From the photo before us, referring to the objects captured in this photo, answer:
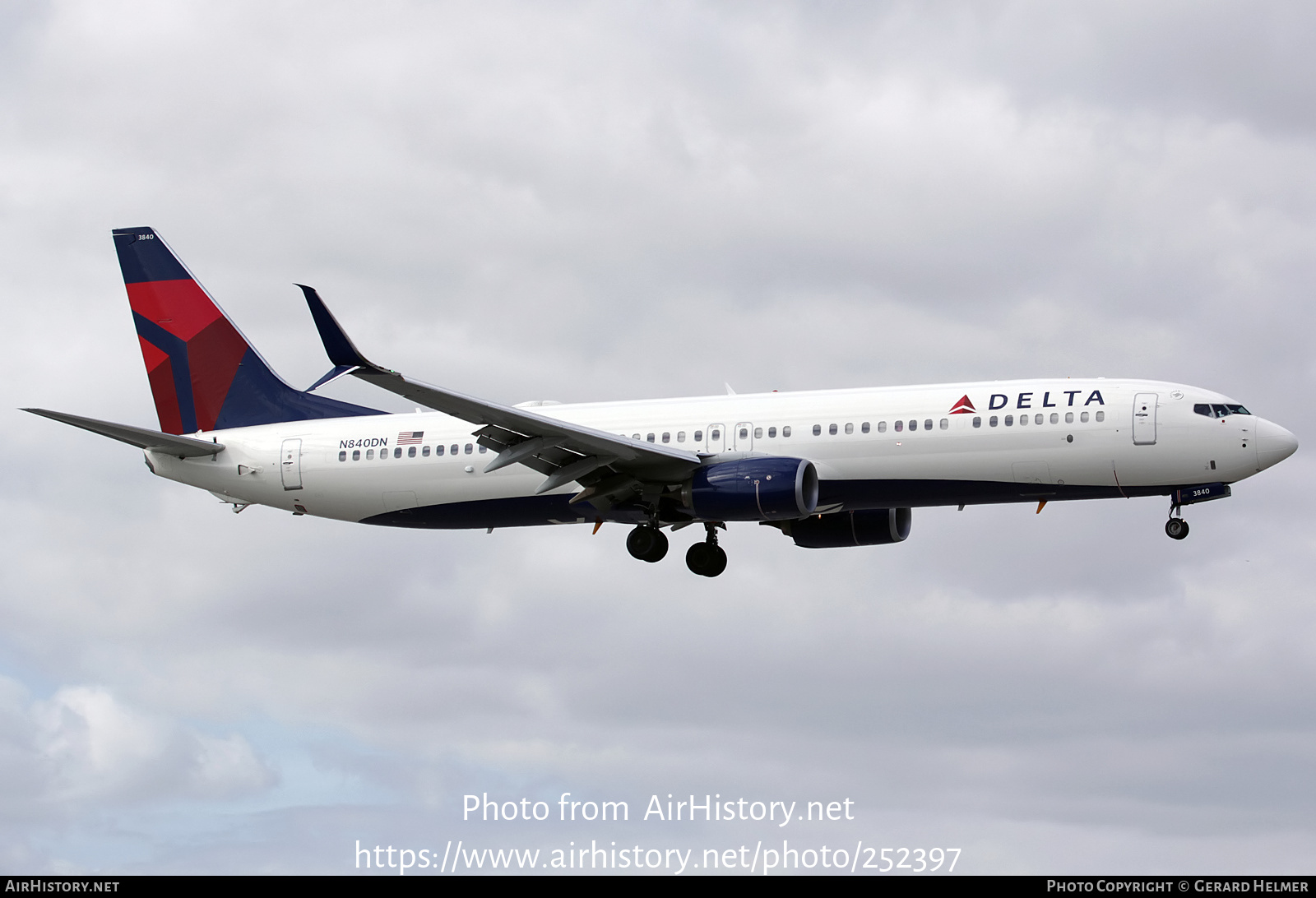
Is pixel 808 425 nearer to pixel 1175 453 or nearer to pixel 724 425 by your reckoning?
pixel 724 425

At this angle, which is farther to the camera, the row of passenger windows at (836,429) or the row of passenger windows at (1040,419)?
the row of passenger windows at (836,429)

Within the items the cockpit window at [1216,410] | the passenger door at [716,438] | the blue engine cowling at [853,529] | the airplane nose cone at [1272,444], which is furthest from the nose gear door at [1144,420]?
the passenger door at [716,438]

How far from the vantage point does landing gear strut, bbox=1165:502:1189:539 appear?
39875 millimetres

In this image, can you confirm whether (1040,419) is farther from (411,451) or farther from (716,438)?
(411,451)

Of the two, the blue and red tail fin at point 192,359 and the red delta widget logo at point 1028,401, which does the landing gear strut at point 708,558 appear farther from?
the blue and red tail fin at point 192,359

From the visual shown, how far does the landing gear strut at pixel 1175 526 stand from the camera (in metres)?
39.9

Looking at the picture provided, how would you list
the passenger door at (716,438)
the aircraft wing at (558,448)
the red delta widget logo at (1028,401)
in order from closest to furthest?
1. the aircraft wing at (558,448)
2. the red delta widget logo at (1028,401)
3. the passenger door at (716,438)

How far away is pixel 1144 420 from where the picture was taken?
39000mm

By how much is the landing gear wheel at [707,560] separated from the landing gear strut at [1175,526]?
1239 cm

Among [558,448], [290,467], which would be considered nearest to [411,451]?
[290,467]

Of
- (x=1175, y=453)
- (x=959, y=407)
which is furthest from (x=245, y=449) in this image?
(x=1175, y=453)

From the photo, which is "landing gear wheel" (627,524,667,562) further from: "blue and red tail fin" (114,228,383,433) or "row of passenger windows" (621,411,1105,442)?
"blue and red tail fin" (114,228,383,433)

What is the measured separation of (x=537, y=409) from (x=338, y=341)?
39.4 feet

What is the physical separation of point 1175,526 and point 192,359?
29.7 meters
